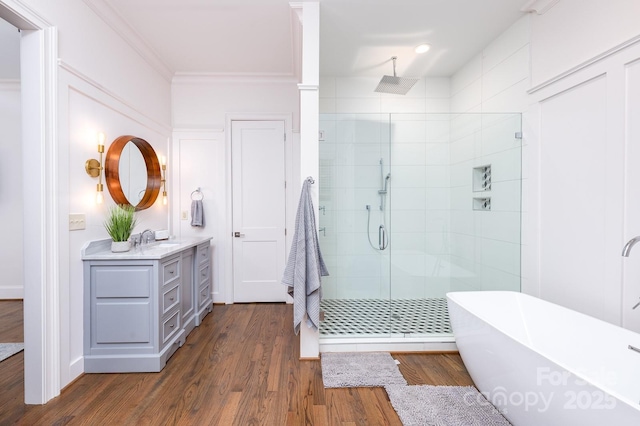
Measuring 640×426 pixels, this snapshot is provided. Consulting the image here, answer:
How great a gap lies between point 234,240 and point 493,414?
117 inches

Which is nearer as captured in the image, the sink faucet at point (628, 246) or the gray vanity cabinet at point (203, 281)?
the sink faucet at point (628, 246)

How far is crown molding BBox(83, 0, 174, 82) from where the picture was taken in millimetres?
2289

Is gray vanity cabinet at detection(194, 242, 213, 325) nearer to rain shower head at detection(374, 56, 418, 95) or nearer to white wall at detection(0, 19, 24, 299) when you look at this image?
white wall at detection(0, 19, 24, 299)

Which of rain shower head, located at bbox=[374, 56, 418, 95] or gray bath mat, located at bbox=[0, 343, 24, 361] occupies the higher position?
rain shower head, located at bbox=[374, 56, 418, 95]

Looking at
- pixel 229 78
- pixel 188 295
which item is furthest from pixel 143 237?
pixel 229 78

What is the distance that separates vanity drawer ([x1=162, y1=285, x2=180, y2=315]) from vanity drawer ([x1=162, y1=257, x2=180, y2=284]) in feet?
0.30

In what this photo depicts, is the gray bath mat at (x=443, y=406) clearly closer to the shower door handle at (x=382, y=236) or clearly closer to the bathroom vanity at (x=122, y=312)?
the shower door handle at (x=382, y=236)

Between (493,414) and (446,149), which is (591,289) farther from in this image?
(446,149)

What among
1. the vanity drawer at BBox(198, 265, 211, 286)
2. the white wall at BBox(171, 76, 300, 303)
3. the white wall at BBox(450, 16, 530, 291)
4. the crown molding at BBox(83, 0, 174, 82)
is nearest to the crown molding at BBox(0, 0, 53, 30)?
the crown molding at BBox(83, 0, 174, 82)

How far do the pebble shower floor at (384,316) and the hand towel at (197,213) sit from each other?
182 centimetres

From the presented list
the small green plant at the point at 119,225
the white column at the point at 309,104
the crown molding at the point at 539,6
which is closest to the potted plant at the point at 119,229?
the small green plant at the point at 119,225

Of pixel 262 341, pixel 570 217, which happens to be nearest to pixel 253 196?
pixel 262 341

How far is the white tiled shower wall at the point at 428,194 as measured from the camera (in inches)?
103

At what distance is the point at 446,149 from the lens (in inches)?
115
